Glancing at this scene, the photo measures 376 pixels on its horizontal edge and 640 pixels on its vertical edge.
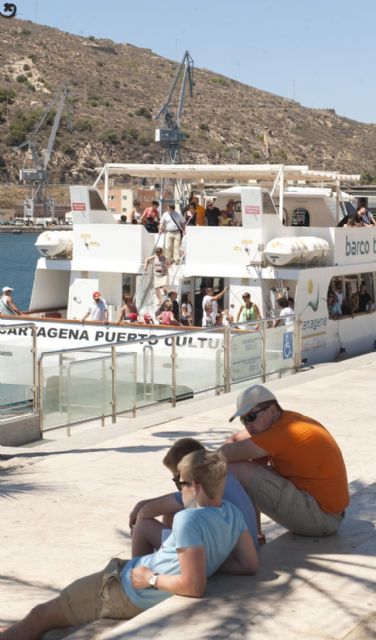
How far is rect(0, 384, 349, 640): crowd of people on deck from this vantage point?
5.34 m

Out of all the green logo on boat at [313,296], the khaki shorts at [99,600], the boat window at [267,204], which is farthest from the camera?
the green logo on boat at [313,296]

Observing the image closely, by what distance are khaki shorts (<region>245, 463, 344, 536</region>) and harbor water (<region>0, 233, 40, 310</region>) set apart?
152ft

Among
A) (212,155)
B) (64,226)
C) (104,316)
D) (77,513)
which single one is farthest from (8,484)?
(212,155)

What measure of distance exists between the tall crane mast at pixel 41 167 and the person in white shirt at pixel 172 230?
410ft

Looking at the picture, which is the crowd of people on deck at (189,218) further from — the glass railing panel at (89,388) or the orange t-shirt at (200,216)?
the glass railing panel at (89,388)

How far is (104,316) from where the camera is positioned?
19344mm

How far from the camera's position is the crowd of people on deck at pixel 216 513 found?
5.34 metres

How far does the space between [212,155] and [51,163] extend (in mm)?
22204

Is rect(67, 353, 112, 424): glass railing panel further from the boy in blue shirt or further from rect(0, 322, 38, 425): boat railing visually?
the boy in blue shirt

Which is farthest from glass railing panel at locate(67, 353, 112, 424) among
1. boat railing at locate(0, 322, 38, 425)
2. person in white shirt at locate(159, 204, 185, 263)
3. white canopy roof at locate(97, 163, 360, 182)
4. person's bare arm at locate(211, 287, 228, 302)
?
white canopy roof at locate(97, 163, 360, 182)

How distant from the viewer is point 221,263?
2005 centimetres

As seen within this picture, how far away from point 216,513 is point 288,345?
11.7 m

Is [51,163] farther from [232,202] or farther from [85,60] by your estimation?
[232,202]

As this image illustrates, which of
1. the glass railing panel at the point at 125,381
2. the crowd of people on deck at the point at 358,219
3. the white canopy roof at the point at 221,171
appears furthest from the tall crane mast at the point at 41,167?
the glass railing panel at the point at 125,381
